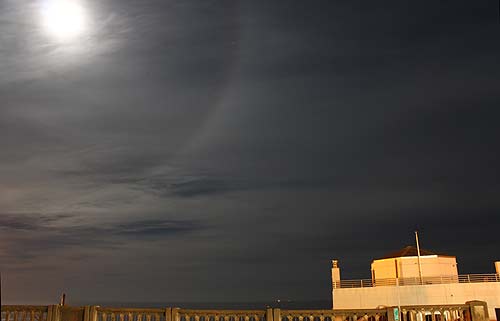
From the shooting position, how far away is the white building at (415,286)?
123 feet

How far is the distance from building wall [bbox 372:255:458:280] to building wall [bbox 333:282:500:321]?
13.7 feet

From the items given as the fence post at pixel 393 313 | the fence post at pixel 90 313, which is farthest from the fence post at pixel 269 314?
the fence post at pixel 90 313

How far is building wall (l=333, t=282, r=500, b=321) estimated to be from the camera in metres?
37.2

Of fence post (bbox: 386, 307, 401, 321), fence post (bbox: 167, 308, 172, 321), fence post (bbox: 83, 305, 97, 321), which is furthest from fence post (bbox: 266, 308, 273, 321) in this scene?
fence post (bbox: 83, 305, 97, 321)

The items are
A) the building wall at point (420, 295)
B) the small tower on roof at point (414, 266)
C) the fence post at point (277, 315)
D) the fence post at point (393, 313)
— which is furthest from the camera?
the small tower on roof at point (414, 266)

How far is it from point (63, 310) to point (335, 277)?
103ft

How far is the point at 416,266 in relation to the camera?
142 ft

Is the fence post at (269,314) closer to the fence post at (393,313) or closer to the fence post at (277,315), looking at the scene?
the fence post at (277,315)

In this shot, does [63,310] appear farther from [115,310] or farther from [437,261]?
A: [437,261]

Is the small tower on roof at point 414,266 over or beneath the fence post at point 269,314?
over

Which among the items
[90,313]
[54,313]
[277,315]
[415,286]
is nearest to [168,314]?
[90,313]

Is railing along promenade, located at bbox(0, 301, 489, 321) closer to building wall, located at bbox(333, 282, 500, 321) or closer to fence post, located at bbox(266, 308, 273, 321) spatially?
fence post, located at bbox(266, 308, 273, 321)

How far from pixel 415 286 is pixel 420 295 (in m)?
0.82

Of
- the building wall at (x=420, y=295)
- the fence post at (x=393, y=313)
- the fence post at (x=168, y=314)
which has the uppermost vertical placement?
the building wall at (x=420, y=295)
